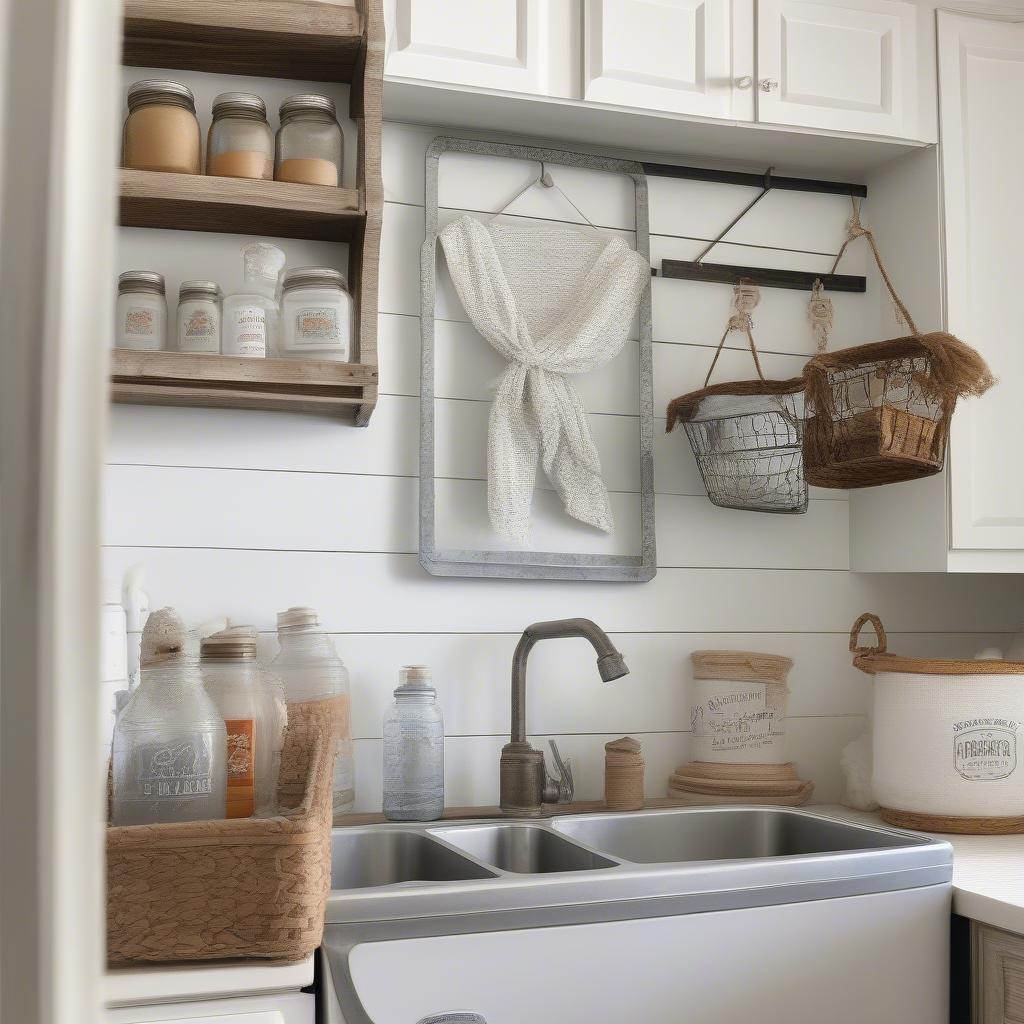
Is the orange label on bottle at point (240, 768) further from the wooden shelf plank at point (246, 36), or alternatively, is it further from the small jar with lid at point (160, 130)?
the wooden shelf plank at point (246, 36)

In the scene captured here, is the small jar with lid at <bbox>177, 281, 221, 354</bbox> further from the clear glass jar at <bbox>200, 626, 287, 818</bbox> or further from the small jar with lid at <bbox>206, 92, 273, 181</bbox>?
the clear glass jar at <bbox>200, 626, 287, 818</bbox>

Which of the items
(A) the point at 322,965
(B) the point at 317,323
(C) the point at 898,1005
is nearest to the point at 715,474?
(B) the point at 317,323

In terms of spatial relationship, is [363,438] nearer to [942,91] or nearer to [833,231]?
[833,231]

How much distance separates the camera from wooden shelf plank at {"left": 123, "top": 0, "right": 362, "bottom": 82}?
5.15 feet

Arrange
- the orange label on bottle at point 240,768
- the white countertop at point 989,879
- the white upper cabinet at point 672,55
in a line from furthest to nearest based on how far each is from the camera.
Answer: the white upper cabinet at point 672,55 → the white countertop at point 989,879 → the orange label on bottle at point 240,768

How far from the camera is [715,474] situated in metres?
1.87

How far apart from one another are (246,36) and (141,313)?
44 cm

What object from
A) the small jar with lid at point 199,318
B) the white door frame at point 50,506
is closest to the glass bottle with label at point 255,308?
the small jar with lid at point 199,318

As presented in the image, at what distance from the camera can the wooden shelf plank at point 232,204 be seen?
1.54 metres

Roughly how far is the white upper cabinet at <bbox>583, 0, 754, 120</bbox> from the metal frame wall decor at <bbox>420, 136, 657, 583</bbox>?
7.2 inches

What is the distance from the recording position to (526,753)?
66.2 inches

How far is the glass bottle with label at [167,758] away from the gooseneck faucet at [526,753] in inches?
29.8

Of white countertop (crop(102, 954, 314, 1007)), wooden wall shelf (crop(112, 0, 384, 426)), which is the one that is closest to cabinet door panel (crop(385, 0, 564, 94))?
wooden wall shelf (crop(112, 0, 384, 426))

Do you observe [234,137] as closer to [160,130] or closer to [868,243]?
[160,130]
